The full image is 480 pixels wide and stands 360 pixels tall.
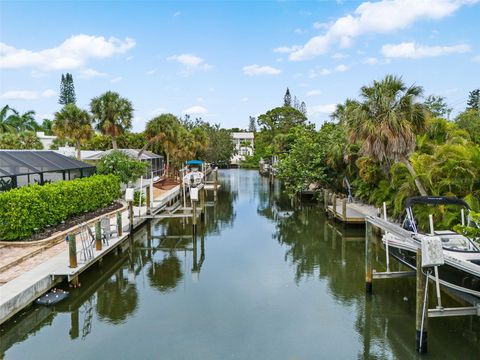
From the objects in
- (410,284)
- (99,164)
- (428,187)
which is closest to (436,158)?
(428,187)

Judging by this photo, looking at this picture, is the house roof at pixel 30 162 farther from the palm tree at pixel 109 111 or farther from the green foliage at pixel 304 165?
the green foliage at pixel 304 165

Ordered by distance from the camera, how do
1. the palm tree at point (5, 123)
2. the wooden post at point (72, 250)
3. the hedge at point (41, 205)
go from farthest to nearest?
the palm tree at point (5, 123) → the hedge at point (41, 205) → the wooden post at point (72, 250)

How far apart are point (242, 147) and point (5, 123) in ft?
216

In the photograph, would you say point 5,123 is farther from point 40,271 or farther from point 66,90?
point 40,271

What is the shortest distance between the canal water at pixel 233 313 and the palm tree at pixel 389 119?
4477mm

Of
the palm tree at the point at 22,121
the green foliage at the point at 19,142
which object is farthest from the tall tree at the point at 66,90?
the green foliage at the point at 19,142

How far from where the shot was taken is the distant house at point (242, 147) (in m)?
93.2

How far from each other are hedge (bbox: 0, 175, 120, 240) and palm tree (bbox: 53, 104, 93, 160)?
440 inches

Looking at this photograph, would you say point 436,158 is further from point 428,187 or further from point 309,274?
point 309,274

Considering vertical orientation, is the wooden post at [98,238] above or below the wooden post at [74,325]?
above

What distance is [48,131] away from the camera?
73.7 metres

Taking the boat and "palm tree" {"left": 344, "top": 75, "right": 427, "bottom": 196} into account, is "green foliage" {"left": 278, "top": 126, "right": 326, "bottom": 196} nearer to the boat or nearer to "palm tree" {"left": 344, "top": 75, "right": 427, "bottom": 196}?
"palm tree" {"left": 344, "top": 75, "right": 427, "bottom": 196}

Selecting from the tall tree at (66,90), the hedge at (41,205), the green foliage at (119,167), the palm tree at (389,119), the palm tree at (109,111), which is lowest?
the hedge at (41,205)

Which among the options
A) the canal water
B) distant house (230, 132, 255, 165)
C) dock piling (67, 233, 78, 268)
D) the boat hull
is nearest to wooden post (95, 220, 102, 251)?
the canal water
